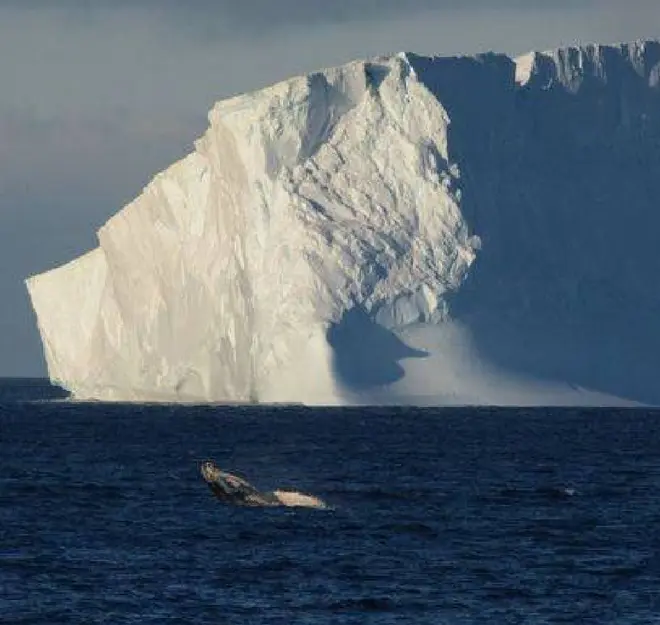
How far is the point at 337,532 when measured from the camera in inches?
1369

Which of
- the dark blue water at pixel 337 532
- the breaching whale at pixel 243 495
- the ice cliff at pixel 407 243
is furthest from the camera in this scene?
the ice cliff at pixel 407 243

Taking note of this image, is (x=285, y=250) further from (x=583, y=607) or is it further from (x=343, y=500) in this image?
(x=583, y=607)

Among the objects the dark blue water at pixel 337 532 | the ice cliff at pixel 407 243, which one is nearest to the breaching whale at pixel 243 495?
the dark blue water at pixel 337 532

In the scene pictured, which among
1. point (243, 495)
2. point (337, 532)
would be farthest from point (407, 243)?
point (337, 532)

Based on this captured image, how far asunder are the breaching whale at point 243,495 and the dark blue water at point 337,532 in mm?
578

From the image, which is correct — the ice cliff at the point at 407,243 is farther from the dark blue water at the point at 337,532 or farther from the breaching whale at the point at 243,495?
the breaching whale at the point at 243,495

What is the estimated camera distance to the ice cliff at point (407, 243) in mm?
69938

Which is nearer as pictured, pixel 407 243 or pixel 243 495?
pixel 243 495

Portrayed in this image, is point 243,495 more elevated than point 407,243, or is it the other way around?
point 407,243

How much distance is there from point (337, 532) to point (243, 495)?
19.1 feet

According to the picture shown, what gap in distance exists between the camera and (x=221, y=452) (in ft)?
187

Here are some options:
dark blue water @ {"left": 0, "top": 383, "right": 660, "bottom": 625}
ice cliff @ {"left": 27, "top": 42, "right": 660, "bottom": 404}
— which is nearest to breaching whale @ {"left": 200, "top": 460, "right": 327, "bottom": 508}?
dark blue water @ {"left": 0, "top": 383, "right": 660, "bottom": 625}

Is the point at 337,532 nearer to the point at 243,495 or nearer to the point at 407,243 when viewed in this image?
the point at 243,495

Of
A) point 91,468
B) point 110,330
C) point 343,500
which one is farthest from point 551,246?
point 343,500
